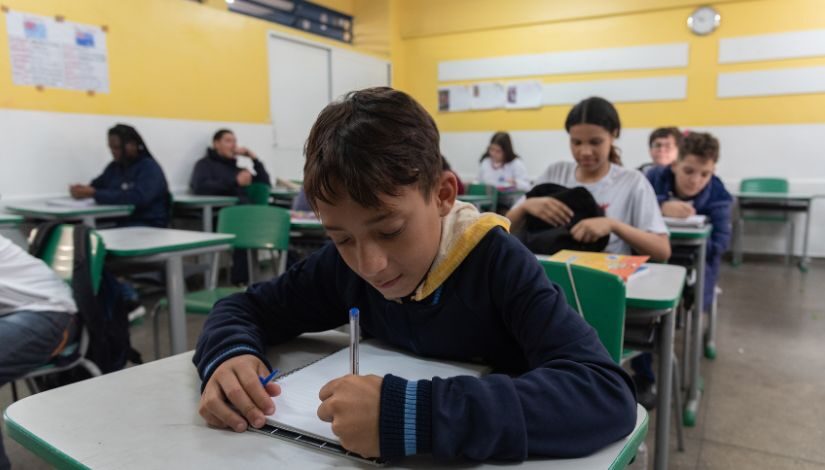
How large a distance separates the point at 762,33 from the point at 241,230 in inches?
212

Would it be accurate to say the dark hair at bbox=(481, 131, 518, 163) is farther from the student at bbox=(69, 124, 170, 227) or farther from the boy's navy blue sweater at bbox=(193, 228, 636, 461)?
the boy's navy blue sweater at bbox=(193, 228, 636, 461)

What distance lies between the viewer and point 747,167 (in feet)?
18.7

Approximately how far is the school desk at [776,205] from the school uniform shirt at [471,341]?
517cm

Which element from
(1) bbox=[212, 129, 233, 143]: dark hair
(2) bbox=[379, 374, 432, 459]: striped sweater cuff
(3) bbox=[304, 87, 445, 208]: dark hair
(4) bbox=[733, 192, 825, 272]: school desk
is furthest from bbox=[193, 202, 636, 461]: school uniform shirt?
(4) bbox=[733, 192, 825, 272]: school desk

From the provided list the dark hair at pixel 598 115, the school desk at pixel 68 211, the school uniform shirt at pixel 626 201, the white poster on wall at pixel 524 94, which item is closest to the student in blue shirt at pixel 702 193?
the school uniform shirt at pixel 626 201

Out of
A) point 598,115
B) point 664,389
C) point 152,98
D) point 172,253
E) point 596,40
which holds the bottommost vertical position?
point 664,389

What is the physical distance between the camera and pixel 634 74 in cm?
608

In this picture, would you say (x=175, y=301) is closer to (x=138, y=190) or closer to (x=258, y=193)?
(x=138, y=190)

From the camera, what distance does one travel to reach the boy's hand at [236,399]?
66 centimetres

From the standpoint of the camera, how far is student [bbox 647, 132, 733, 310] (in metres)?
2.73

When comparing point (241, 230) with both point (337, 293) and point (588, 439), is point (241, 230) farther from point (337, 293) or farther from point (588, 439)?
point (588, 439)

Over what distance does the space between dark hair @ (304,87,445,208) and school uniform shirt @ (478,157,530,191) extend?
540cm

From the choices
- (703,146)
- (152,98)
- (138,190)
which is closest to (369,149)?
(703,146)

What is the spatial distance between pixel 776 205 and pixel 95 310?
5636 millimetres
